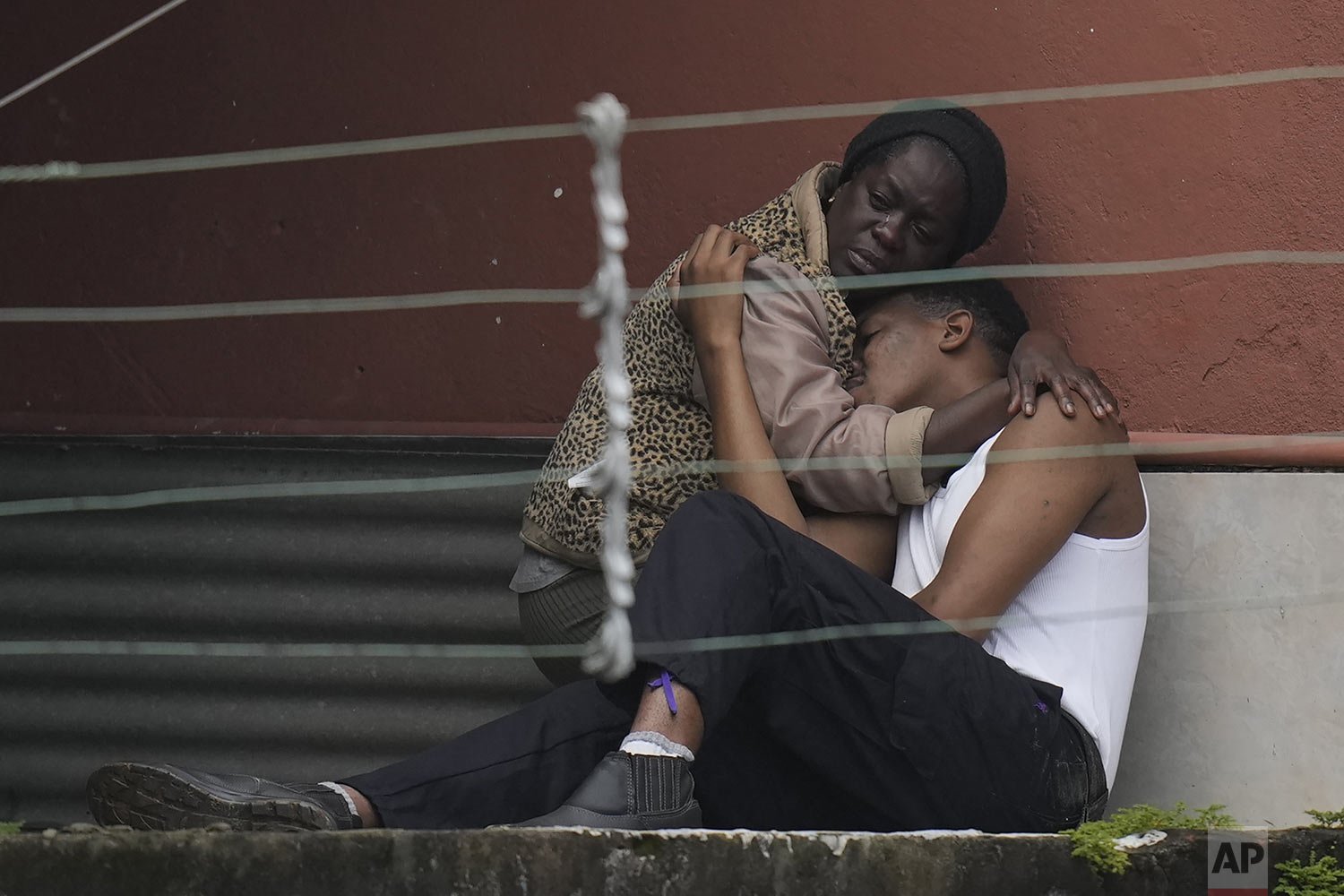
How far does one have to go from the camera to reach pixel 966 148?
94.5 inches

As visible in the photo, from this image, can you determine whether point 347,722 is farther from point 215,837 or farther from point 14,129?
point 14,129

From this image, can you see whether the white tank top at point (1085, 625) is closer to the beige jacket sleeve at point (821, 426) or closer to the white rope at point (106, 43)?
the beige jacket sleeve at point (821, 426)

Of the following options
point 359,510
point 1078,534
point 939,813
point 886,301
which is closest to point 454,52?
point 359,510

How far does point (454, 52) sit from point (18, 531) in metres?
1.25

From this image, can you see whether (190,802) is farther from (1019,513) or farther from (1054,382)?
(1054,382)

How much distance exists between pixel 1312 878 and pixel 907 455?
0.75m

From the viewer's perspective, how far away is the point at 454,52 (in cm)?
306

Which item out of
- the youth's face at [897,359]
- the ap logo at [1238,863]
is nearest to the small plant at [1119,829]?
the ap logo at [1238,863]

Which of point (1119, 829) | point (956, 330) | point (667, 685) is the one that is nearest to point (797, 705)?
point (667, 685)

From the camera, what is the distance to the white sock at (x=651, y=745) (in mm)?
1689

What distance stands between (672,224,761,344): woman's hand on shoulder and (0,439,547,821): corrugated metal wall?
685 mm

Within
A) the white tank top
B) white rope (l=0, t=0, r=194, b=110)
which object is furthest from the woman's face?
white rope (l=0, t=0, r=194, b=110)

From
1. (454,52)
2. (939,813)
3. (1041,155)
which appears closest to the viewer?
(939,813)

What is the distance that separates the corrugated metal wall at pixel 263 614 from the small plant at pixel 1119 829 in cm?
126
